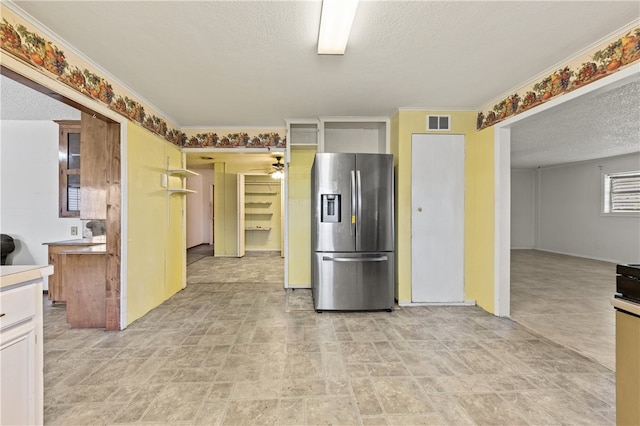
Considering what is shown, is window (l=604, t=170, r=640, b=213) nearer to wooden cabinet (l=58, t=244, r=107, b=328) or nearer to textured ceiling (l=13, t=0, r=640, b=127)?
textured ceiling (l=13, t=0, r=640, b=127)

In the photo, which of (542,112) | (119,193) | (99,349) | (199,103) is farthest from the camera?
(199,103)

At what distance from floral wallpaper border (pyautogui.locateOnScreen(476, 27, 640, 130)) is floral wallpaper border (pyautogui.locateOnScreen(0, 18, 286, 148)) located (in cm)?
282

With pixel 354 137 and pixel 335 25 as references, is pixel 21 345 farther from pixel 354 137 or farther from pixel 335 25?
pixel 354 137

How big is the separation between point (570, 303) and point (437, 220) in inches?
84.0

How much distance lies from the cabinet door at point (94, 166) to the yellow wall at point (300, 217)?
220 cm

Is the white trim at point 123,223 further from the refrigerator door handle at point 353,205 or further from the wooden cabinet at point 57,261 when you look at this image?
the refrigerator door handle at point 353,205

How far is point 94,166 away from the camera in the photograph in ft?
8.85

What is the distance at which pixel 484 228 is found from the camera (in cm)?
320

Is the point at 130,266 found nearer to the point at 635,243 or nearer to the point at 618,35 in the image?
the point at 618,35

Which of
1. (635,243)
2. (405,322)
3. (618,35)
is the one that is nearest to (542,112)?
(618,35)

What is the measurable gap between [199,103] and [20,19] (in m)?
1.52

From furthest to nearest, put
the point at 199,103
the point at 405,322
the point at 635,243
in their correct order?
the point at 635,243 < the point at 199,103 < the point at 405,322

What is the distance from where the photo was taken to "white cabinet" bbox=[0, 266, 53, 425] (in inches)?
45.6

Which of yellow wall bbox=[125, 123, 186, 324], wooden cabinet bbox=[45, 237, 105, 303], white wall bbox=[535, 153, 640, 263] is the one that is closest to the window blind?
white wall bbox=[535, 153, 640, 263]
